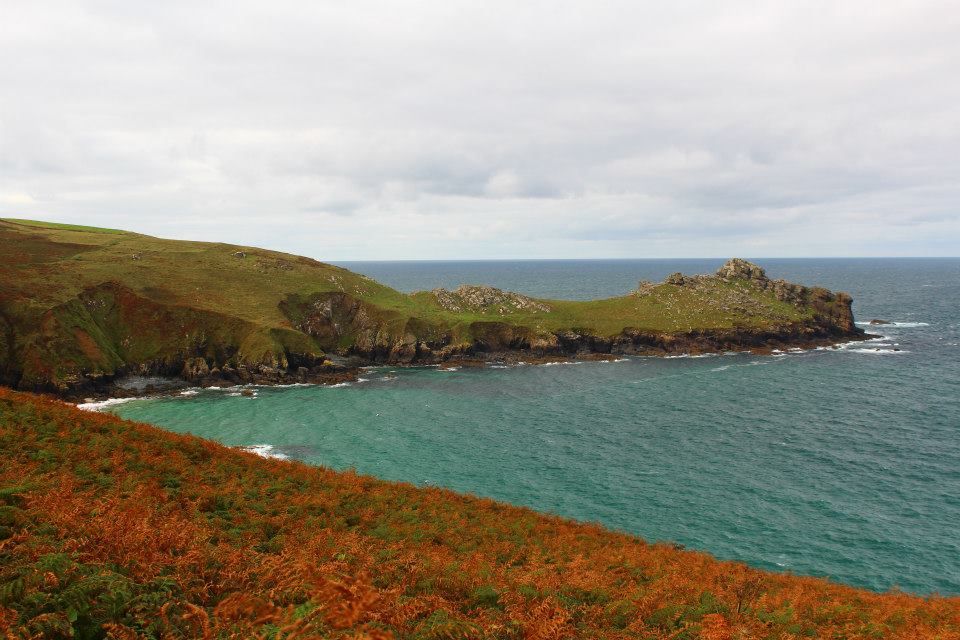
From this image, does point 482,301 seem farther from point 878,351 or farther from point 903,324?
point 903,324

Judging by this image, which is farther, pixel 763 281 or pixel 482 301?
pixel 763 281

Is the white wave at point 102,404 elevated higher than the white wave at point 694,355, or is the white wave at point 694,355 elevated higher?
the white wave at point 694,355

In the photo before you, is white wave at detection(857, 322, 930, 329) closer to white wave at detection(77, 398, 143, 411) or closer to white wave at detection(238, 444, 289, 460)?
white wave at detection(238, 444, 289, 460)

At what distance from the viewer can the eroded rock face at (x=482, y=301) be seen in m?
120

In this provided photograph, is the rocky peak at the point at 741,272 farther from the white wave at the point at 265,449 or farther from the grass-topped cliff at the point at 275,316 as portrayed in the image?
the white wave at the point at 265,449

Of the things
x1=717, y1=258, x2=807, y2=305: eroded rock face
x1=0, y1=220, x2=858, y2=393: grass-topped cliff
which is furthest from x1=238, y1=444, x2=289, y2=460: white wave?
x1=717, y1=258, x2=807, y2=305: eroded rock face

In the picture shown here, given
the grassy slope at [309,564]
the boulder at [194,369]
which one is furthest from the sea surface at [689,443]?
the grassy slope at [309,564]

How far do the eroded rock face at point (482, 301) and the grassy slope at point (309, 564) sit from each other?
9240 cm

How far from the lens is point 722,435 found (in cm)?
5997

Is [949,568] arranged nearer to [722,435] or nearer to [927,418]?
[722,435]

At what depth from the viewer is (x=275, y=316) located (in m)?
97.3

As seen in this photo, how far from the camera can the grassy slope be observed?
31.8 ft

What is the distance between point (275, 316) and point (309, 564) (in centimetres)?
9248

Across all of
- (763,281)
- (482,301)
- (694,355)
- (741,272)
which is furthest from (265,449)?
(763,281)
